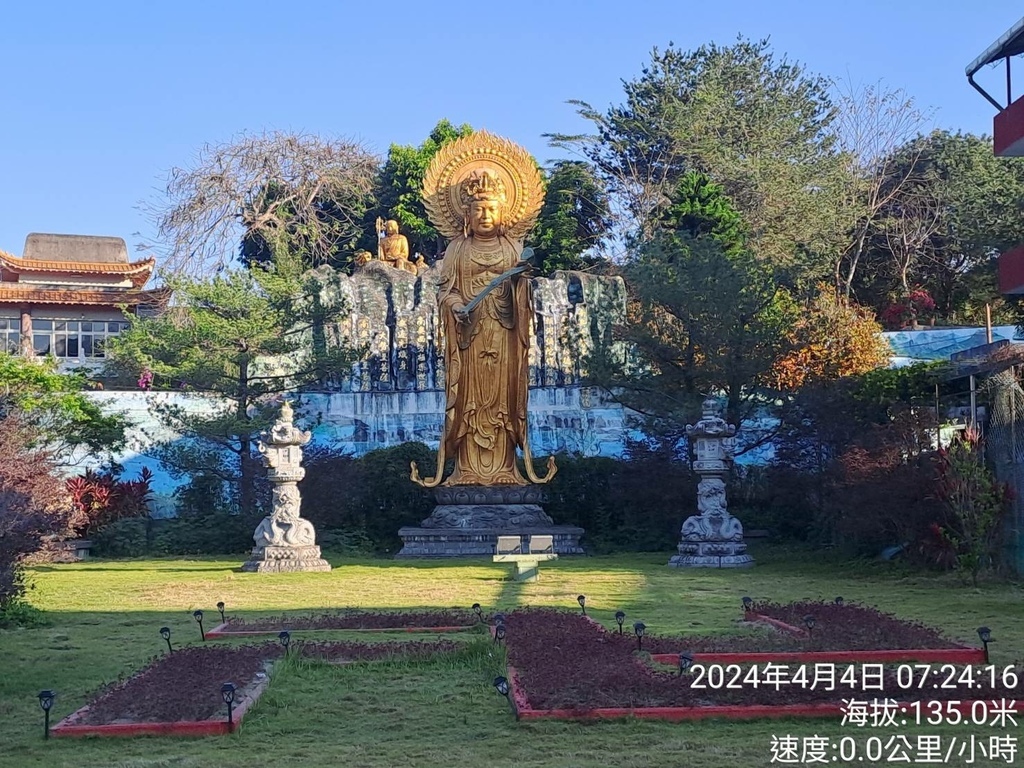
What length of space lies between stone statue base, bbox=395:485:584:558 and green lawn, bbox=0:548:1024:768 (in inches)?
27.9

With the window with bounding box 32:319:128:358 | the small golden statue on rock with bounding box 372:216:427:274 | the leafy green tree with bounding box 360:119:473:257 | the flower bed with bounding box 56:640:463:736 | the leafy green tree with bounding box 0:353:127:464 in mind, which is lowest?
the flower bed with bounding box 56:640:463:736

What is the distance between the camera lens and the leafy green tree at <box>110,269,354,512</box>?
1642 cm

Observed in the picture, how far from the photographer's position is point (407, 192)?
105 ft

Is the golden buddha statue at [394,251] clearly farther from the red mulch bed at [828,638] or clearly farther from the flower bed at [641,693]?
the flower bed at [641,693]

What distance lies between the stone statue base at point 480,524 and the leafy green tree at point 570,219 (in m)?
14.4

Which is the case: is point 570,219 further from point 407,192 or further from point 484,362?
point 484,362

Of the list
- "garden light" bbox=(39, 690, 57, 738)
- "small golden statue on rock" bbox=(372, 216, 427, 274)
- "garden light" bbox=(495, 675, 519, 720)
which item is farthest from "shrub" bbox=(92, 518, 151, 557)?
"small golden statue on rock" bbox=(372, 216, 427, 274)

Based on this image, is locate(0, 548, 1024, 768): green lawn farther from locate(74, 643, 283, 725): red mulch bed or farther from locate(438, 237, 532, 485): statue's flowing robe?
locate(438, 237, 532, 485): statue's flowing robe

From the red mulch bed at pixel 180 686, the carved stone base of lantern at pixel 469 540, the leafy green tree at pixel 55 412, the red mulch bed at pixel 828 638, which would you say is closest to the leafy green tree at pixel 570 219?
the leafy green tree at pixel 55 412

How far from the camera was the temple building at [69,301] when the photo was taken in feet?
99.3

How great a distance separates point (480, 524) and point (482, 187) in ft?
14.4

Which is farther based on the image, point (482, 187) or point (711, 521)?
point (482, 187)

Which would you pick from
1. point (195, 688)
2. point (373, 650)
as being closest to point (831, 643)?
point (373, 650)

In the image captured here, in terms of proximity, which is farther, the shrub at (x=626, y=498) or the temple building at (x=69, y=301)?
the temple building at (x=69, y=301)
